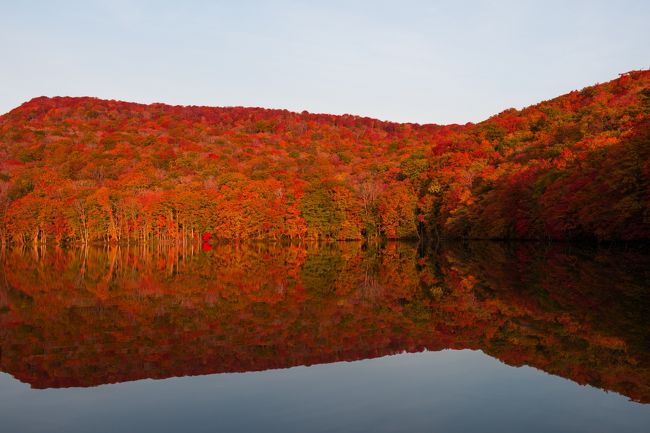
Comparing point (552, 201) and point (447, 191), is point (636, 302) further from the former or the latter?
point (447, 191)

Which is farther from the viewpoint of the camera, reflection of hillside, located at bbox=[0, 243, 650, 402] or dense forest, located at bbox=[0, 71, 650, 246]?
dense forest, located at bbox=[0, 71, 650, 246]

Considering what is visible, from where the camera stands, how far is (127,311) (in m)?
14.4

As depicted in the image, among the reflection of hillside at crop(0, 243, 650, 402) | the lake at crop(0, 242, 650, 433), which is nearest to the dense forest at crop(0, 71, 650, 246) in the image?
the reflection of hillside at crop(0, 243, 650, 402)

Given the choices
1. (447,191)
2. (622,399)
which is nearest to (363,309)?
(622,399)

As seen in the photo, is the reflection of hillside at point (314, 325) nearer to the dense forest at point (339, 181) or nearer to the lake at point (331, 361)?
the lake at point (331, 361)

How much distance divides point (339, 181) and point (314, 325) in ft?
251

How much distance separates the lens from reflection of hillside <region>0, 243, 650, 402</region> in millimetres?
8977

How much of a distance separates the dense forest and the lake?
28.4 metres

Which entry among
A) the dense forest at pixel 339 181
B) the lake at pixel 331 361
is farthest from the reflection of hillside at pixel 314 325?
the dense forest at pixel 339 181

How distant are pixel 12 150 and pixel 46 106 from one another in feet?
179

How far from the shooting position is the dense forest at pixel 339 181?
153ft

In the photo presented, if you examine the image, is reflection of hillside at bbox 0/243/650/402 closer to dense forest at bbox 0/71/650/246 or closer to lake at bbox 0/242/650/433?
lake at bbox 0/242/650/433

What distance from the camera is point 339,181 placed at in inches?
3474

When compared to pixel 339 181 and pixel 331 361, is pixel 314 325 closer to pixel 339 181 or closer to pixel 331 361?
pixel 331 361
